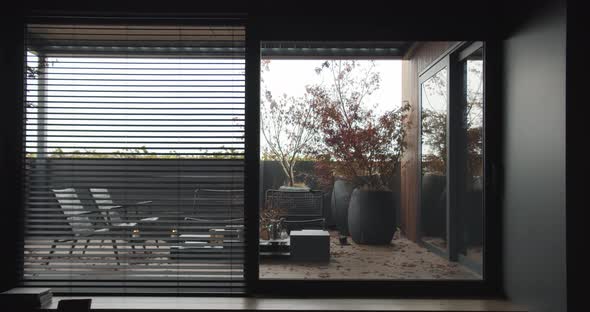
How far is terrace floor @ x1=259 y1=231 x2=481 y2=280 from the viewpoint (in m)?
4.21

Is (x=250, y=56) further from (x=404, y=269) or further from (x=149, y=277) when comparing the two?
(x=404, y=269)

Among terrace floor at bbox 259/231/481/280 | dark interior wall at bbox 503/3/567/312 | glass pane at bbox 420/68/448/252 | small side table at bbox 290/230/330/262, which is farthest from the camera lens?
small side table at bbox 290/230/330/262

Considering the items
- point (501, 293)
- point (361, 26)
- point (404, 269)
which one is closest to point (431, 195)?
point (404, 269)

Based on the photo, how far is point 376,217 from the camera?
5625mm

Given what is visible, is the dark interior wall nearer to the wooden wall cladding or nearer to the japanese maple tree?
the wooden wall cladding

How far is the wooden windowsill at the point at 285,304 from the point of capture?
294 cm

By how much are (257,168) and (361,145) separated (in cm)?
339

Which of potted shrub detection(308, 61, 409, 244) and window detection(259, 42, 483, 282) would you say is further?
potted shrub detection(308, 61, 409, 244)

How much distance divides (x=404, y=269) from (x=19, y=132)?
12.2ft

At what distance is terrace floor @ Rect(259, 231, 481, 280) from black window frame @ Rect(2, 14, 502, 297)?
480 mm

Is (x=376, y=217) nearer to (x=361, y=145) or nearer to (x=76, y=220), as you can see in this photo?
(x=361, y=145)

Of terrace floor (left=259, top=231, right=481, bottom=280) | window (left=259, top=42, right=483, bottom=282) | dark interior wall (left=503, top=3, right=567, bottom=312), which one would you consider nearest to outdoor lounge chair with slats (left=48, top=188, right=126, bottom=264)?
terrace floor (left=259, top=231, right=481, bottom=280)

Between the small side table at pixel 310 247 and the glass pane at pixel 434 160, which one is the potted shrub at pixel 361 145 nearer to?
the glass pane at pixel 434 160
